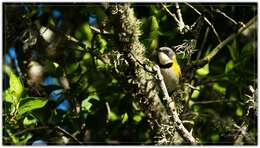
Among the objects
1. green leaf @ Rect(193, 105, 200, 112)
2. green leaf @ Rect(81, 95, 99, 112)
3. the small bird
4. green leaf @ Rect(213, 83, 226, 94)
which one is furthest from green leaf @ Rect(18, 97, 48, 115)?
green leaf @ Rect(213, 83, 226, 94)

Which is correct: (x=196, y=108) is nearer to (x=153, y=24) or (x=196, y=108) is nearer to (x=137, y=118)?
(x=137, y=118)

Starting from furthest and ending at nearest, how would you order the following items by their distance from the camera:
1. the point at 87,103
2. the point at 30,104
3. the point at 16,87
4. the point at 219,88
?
the point at 219,88 < the point at 87,103 < the point at 16,87 < the point at 30,104

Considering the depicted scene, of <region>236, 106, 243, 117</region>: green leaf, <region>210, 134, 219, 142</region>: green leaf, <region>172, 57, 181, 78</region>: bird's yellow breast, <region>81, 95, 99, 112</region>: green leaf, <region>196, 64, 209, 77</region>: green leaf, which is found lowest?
<region>210, 134, 219, 142</region>: green leaf

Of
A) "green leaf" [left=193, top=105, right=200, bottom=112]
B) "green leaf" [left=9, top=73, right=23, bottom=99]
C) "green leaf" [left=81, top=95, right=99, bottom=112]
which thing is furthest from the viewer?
"green leaf" [left=193, top=105, right=200, bottom=112]

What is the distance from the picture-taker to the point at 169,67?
2.98 metres

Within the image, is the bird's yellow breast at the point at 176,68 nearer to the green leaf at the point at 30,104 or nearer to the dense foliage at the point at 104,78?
the dense foliage at the point at 104,78

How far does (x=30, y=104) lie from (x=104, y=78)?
0.64 m

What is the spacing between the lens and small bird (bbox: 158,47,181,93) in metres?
2.76

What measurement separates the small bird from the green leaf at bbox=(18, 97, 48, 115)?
2.62 ft

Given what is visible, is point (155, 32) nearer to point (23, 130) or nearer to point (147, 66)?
point (147, 66)

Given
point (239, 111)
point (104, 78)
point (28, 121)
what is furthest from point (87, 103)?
point (239, 111)

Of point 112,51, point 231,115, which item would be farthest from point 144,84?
point 231,115

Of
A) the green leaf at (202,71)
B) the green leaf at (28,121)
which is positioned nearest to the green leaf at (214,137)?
the green leaf at (202,71)

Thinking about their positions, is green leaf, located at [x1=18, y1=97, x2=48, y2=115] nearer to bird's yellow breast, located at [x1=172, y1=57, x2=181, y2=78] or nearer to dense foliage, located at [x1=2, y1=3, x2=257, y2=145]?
dense foliage, located at [x1=2, y1=3, x2=257, y2=145]
